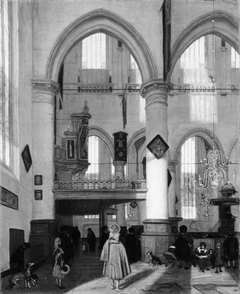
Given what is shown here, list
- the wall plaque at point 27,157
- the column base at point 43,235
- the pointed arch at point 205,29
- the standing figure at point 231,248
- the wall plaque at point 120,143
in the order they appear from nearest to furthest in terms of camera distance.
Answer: the standing figure at point 231,248 < the wall plaque at point 27,157 < the column base at point 43,235 < the pointed arch at point 205,29 < the wall plaque at point 120,143

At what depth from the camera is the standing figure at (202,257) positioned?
12.7 metres

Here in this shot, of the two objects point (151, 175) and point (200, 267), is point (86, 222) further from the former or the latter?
point (200, 267)

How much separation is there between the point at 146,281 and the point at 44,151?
232 inches

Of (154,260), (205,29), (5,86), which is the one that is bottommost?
(154,260)

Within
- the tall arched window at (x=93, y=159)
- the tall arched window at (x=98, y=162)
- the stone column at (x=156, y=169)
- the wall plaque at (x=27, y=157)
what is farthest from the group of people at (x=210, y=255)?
the tall arched window at (x=93, y=159)

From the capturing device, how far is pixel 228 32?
55.8 feet

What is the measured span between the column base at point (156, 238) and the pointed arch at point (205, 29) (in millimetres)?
4478

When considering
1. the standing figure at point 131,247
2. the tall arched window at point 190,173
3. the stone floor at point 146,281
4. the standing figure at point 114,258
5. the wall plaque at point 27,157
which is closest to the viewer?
the standing figure at point 114,258

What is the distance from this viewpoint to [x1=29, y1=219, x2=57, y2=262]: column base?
1497 centimetres

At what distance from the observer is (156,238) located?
15.5m

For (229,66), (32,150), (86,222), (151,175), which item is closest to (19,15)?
(32,150)

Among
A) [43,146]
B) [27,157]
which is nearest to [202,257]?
[27,157]

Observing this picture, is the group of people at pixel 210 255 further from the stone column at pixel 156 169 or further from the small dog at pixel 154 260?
the stone column at pixel 156 169

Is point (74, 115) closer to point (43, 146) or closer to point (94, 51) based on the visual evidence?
point (43, 146)
